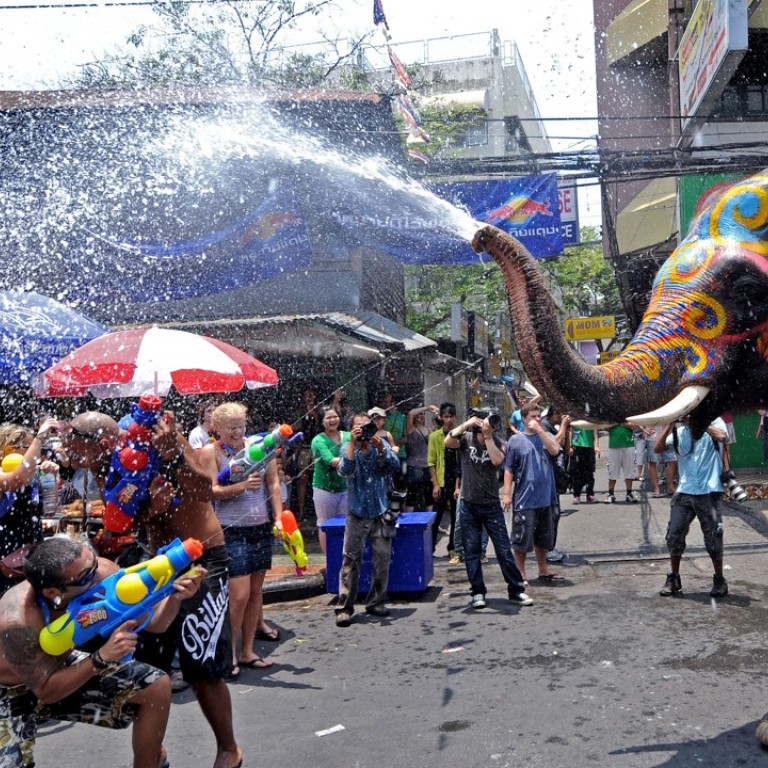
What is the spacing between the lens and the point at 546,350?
3.39m

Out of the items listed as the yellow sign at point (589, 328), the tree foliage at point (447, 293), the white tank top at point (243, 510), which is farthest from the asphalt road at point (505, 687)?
the yellow sign at point (589, 328)

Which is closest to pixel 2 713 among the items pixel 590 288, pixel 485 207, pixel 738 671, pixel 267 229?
pixel 738 671

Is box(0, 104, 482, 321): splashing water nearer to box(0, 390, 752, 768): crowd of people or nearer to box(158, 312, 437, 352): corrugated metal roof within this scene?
box(158, 312, 437, 352): corrugated metal roof

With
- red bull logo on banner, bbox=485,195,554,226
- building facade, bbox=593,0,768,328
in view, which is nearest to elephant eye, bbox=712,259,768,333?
building facade, bbox=593,0,768,328

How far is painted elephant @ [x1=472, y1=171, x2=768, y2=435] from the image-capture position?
11.2 feet

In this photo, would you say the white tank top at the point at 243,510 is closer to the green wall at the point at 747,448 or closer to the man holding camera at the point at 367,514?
the man holding camera at the point at 367,514

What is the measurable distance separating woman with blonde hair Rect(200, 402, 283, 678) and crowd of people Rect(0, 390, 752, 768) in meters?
0.01

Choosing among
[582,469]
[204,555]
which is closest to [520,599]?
[204,555]

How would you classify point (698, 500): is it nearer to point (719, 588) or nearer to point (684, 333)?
point (719, 588)

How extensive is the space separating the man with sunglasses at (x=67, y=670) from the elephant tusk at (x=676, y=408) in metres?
1.79

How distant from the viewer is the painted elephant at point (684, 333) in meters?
3.40

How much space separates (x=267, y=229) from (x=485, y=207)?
300cm

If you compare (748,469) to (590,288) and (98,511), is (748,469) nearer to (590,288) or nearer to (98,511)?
(98,511)

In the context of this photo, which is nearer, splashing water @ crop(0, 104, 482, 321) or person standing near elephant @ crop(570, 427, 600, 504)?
splashing water @ crop(0, 104, 482, 321)
